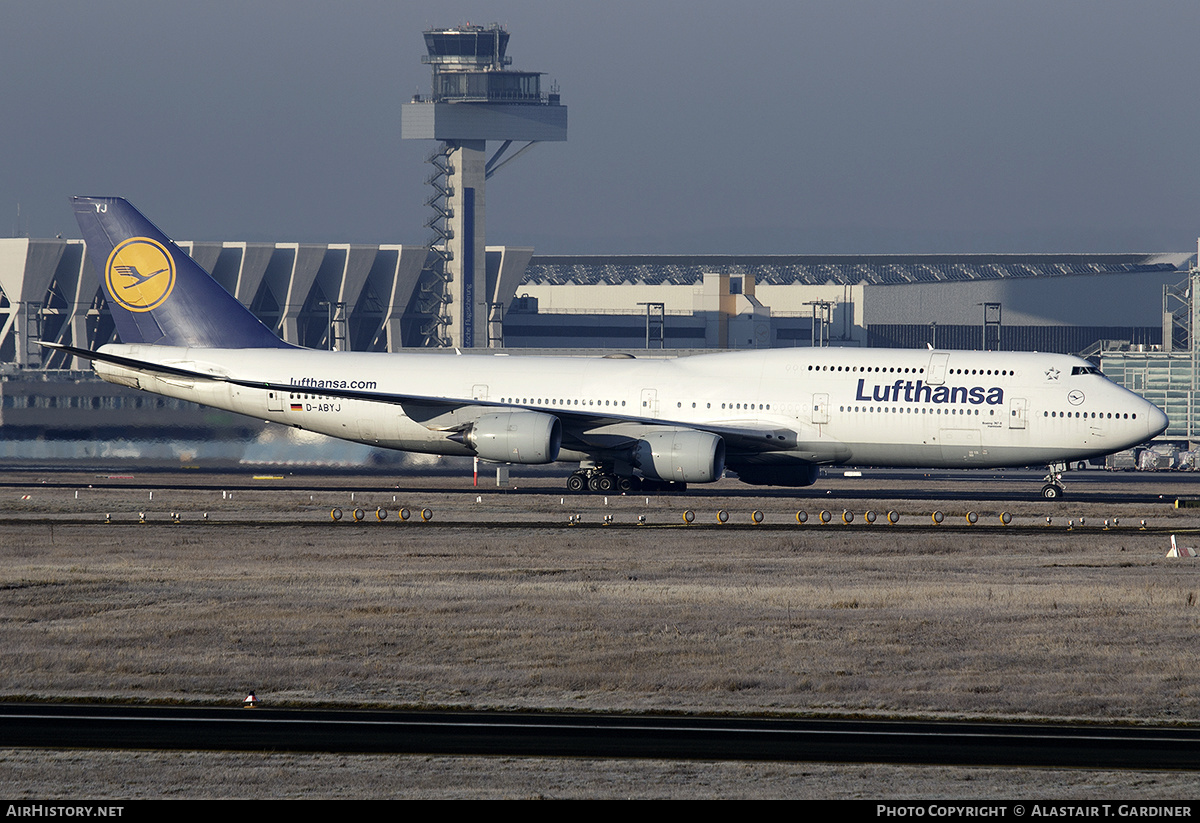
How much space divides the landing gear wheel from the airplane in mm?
241

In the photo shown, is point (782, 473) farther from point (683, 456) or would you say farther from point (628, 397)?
point (628, 397)

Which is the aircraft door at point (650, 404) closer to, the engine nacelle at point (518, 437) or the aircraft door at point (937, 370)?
the engine nacelle at point (518, 437)

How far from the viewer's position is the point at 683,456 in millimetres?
44031

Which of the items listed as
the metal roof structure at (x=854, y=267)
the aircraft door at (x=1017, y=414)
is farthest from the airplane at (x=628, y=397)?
the metal roof structure at (x=854, y=267)

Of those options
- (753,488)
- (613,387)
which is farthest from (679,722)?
(753,488)

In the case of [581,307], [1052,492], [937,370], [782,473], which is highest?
[581,307]

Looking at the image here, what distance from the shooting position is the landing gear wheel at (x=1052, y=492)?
4712 centimetres

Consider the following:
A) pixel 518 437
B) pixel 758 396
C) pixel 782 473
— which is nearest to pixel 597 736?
pixel 518 437

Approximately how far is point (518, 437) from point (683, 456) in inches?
213

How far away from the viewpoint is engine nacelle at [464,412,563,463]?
45094mm

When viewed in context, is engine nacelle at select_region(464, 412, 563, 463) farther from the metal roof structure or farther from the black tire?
the metal roof structure

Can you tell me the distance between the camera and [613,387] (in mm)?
47312

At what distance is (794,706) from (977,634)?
20.1 ft
